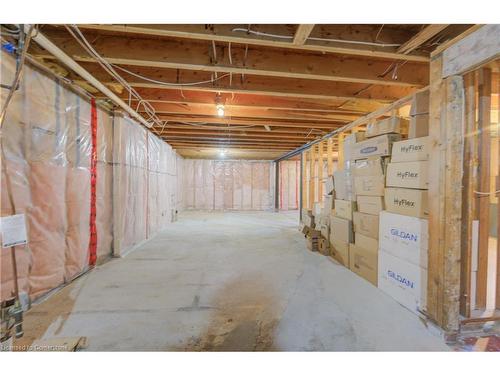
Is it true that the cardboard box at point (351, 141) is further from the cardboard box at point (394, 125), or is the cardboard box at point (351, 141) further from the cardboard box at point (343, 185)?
the cardboard box at point (394, 125)

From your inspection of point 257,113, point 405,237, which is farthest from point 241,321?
point 257,113

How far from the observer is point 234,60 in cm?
220

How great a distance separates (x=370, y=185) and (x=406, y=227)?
0.69 metres

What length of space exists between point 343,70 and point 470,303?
2.24 m

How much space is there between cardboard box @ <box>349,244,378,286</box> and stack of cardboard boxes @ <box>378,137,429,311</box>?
108 millimetres

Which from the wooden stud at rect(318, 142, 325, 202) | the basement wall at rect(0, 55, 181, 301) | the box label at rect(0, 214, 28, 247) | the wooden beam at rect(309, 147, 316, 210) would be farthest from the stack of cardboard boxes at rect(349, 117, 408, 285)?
the basement wall at rect(0, 55, 181, 301)

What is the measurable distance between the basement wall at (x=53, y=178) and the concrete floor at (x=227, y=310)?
304 mm

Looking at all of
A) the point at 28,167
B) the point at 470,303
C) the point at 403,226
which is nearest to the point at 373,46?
the point at 403,226

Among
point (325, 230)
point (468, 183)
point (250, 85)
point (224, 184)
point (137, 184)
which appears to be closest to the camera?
point (468, 183)

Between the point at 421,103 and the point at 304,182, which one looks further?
the point at 304,182

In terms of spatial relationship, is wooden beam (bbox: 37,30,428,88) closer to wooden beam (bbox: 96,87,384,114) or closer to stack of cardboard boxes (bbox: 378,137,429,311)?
wooden beam (bbox: 96,87,384,114)

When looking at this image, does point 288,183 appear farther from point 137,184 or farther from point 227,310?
point 227,310

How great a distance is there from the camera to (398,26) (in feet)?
6.24

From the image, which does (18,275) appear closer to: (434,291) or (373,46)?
(434,291)
